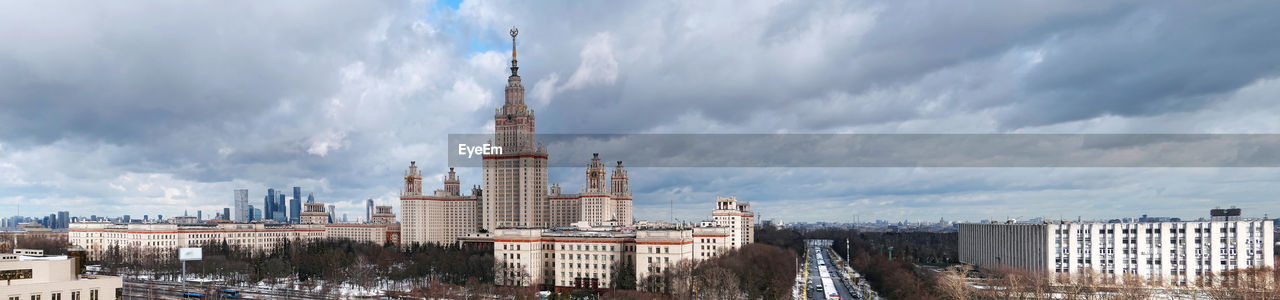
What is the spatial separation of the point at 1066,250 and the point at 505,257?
222 feet

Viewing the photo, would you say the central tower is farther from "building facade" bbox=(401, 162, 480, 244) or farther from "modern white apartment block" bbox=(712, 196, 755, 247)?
"modern white apartment block" bbox=(712, 196, 755, 247)

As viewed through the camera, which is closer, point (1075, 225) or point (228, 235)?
point (1075, 225)

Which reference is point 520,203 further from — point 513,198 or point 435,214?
point 435,214

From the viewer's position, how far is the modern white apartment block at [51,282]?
150 ft

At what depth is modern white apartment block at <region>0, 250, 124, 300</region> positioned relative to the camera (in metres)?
45.8

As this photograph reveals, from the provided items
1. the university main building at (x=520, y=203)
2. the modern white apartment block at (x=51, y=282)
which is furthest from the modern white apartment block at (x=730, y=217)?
the modern white apartment block at (x=51, y=282)

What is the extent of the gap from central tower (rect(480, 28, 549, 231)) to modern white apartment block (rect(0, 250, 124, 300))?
408 ft

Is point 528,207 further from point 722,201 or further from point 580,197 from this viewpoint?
point 722,201

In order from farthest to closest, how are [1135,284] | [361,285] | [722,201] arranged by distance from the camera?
[722,201] < [361,285] < [1135,284]

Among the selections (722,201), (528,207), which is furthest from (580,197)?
(722,201)

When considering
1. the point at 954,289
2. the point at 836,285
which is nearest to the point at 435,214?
the point at 836,285

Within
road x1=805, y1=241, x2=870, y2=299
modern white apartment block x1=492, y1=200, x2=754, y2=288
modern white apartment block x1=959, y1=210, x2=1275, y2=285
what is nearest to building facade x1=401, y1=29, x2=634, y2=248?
road x1=805, y1=241, x2=870, y2=299

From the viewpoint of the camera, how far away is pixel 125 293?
9775 centimetres

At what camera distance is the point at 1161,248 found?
91.8 meters
